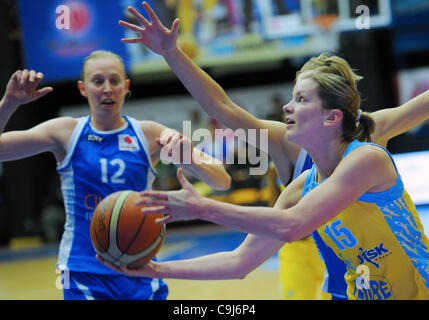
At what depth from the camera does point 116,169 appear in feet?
10.3

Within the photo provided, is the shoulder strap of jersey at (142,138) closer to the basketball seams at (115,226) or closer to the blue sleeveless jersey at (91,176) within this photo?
the blue sleeveless jersey at (91,176)

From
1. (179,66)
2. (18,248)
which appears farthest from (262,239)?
(18,248)

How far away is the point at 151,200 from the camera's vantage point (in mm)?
1972

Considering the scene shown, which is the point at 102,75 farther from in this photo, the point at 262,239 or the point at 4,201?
the point at 4,201

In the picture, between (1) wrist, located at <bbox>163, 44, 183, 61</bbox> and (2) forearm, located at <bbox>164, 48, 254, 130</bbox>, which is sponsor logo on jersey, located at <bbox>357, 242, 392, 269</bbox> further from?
(1) wrist, located at <bbox>163, 44, 183, 61</bbox>

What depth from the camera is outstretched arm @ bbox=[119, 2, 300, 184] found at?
276 cm

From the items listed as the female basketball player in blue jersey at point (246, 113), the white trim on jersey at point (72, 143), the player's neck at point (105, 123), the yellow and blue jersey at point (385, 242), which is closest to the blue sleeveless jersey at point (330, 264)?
the female basketball player in blue jersey at point (246, 113)

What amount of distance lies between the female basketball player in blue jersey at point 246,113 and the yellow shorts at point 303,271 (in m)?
0.67

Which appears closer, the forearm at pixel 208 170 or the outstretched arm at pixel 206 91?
the outstretched arm at pixel 206 91

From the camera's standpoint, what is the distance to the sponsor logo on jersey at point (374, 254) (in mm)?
2354

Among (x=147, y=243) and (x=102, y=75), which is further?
(x=102, y=75)

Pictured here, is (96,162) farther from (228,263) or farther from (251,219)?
(251,219)

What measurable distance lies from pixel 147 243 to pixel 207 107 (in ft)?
2.93

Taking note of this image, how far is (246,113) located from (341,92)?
615 mm
